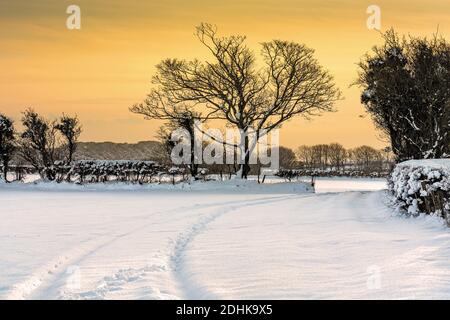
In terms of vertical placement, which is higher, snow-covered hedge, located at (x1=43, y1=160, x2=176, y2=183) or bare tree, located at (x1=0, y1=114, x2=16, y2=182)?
bare tree, located at (x1=0, y1=114, x2=16, y2=182)

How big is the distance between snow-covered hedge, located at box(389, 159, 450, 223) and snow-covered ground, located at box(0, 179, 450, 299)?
0.38 metres

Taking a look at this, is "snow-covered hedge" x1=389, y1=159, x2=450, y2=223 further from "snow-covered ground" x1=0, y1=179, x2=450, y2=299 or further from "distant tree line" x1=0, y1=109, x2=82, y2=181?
"distant tree line" x1=0, y1=109, x2=82, y2=181

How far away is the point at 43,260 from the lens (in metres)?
8.38

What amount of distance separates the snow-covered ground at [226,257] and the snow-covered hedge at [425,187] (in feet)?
1.26

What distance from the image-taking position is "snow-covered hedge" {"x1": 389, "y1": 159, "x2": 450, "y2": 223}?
35.6 ft

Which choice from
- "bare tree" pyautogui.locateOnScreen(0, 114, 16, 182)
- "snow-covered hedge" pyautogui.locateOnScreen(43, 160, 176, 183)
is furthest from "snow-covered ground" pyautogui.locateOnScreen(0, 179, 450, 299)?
"bare tree" pyautogui.locateOnScreen(0, 114, 16, 182)

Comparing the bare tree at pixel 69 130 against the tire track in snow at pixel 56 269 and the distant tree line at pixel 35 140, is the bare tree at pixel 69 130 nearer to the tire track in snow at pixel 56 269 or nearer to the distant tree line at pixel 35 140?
the distant tree line at pixel 35 140

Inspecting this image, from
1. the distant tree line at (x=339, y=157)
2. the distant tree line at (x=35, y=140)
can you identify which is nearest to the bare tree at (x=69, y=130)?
the distant tree line at (x=35, y=140)

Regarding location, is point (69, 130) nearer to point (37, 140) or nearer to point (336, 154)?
point (37, 140)

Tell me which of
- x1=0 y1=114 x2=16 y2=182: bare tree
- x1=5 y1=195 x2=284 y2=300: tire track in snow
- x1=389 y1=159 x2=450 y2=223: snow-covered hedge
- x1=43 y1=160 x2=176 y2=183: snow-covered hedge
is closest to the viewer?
x1=5 y1=195 x2=284 y2=300: tire track in snow
